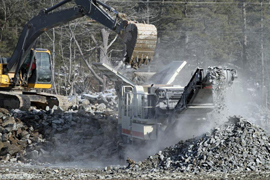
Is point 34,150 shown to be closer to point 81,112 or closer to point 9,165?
point 9,165

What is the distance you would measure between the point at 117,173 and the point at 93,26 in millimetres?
23199

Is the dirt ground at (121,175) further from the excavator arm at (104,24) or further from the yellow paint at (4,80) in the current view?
the yellow paint at (4,80)

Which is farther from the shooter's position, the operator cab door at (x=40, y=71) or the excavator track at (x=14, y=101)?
the operator cab door at (x=40, y=71)

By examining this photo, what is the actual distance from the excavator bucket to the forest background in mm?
19473

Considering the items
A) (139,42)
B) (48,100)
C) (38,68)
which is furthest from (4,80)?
(139,42)

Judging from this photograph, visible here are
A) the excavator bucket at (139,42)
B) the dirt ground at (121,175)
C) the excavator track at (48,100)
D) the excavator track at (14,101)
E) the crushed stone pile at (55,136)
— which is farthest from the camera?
the excavator track at (48,100)

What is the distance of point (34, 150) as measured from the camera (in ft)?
48.3

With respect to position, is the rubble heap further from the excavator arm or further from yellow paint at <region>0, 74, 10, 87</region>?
yellow paint at <region>0, 74, 10, 87</region>

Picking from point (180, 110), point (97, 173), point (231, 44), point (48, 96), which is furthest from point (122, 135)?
point (231, 44)

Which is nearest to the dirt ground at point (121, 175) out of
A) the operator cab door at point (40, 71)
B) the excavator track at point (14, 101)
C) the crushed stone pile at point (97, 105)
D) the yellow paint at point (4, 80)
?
the excavator track at point (14, 101)

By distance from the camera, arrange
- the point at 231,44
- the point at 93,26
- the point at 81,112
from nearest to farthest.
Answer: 1. the point at 81,112
2. the point at 93,26
3. the point at 231,44

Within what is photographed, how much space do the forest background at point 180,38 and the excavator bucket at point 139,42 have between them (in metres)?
19.5

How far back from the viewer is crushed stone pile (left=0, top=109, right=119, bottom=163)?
14617 millimetres

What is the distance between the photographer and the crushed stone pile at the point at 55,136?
575 inches
